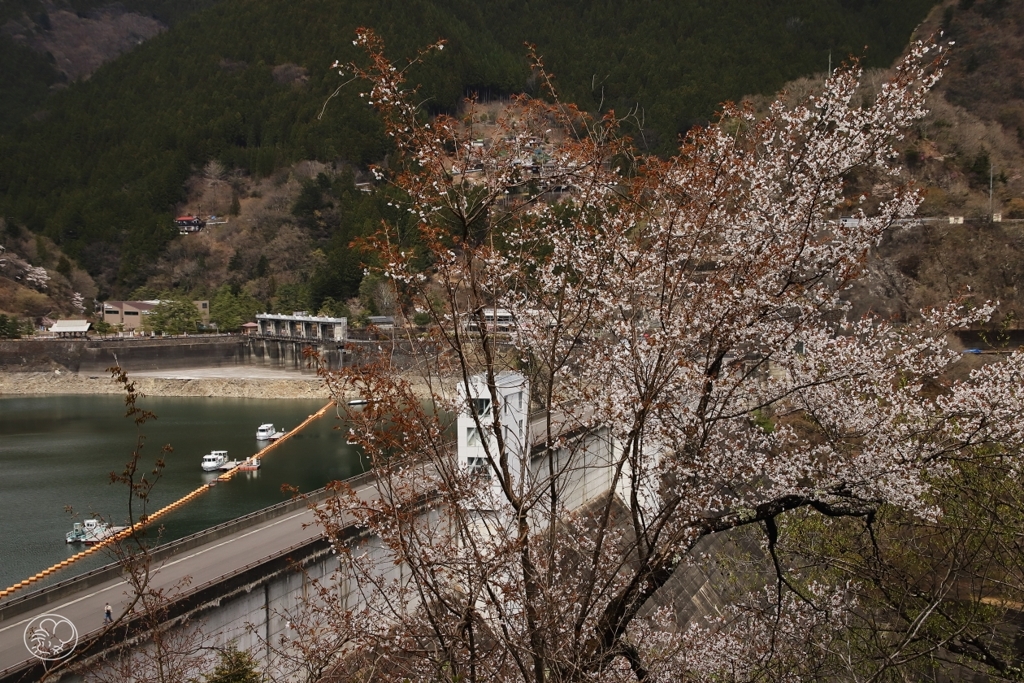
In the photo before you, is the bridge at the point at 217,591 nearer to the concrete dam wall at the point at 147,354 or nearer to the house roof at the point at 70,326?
the concrete dam wall at the point at 147,354

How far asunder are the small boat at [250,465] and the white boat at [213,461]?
0.44 m

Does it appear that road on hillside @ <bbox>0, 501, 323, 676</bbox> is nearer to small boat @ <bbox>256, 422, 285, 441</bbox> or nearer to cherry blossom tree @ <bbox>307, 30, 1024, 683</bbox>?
cherry blossom tree @ <bbox>307, 30, 1024, 683</bbox>

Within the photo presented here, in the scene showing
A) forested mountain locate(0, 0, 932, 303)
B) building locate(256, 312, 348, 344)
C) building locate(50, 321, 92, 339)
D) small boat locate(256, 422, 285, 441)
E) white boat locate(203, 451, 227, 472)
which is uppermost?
forested mountain locate(0, 0, 932, 303)

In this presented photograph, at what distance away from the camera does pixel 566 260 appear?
11.6ft

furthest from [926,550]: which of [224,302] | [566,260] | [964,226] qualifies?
[224,302]

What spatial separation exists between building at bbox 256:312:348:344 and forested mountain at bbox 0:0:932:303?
547 cm

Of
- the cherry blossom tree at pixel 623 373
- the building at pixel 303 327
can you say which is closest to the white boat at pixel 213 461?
the cherry blossom tree at pixel 623 373

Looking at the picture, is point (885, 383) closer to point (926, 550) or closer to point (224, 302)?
point (926, 550)

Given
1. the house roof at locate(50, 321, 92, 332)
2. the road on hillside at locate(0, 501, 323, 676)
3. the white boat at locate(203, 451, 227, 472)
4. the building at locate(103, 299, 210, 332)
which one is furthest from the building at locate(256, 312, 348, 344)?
the road on hillside at locate(0, 501, 323, 676)

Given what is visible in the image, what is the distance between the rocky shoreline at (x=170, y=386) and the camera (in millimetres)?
29797

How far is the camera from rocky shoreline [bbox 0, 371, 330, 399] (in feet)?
97.8

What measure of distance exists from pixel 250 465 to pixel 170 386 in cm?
1467

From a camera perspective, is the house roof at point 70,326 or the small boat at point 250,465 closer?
the small boat at point 250,465

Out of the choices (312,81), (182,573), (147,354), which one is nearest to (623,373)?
(182,573)
